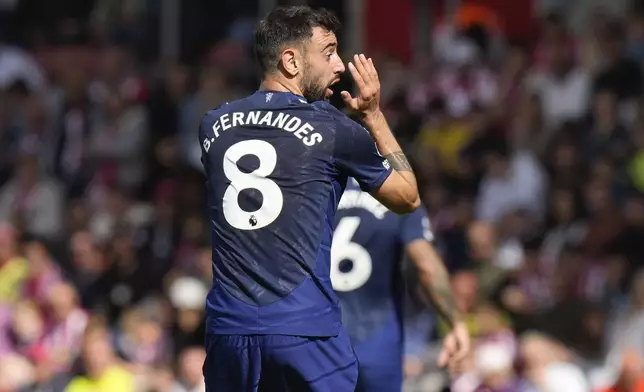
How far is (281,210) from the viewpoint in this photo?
17.9 ft

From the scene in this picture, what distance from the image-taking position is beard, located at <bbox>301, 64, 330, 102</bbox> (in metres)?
5.62

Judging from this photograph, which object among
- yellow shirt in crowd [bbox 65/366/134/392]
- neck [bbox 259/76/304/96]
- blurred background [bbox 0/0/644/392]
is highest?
neck [bbox 259/76/304/96]

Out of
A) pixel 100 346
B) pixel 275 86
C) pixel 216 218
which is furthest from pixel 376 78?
pixel 100 346

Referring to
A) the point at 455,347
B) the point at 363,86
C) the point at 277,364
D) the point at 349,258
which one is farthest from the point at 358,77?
the point at 455,347

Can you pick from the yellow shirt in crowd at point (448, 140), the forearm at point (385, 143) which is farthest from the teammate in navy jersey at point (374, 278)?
the yellow shirt in crowd at point (448, 140)

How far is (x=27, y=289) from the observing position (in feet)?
42.3

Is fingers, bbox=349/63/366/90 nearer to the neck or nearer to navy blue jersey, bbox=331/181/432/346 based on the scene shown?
the neck

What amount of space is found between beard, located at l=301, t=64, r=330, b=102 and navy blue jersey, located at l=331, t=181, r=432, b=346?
1.59 m

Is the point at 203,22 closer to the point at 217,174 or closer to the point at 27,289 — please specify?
the point at 27,289

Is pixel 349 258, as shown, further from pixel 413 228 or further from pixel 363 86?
pixel 363 86

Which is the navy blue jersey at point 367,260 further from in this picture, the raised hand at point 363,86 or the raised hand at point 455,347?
the raised hand at point 363,86

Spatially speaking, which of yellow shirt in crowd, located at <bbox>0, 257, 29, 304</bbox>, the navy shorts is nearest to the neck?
the navy shorts

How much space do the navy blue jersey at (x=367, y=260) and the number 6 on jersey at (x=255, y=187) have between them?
1.71 meters

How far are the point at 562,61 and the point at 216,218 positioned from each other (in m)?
8.02
